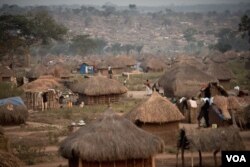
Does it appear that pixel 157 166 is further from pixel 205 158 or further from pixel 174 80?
pixel 174 80

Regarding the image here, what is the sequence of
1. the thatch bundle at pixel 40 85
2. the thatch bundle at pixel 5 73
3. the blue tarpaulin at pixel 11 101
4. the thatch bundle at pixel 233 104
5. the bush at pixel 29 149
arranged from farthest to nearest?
the thatch bundle at pixel 5 73, the thatch bundle at pixel 40 85, the blue tarpaulin at pixel 11 101, the thatch bundle at pixel 233 104, the bush at pixel 29 149

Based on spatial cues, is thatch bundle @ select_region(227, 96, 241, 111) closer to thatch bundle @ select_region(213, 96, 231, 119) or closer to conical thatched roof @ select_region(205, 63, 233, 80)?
thatch bundle @ select_region(213, 96, 231, 119)

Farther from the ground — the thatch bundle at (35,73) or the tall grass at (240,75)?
the thatch bundle at (35,73)

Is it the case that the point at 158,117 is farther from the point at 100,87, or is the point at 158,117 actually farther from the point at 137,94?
the point at 137,94

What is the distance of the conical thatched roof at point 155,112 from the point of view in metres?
18.2

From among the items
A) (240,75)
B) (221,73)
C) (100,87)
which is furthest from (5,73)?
(240,75)

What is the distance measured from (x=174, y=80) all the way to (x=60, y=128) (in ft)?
24.9

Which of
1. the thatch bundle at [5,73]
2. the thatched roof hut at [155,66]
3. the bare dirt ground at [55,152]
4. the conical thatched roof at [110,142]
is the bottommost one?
the thatched roof hut at [155,66]

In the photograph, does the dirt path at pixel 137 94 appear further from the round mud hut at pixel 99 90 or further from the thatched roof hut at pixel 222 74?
the thatched roof hut at pixel 222 74

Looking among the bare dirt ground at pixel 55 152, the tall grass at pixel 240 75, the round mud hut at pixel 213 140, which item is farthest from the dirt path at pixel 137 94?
the round mud hut at pixel 213 140

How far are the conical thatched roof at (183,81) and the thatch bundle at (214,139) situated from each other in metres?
10.9

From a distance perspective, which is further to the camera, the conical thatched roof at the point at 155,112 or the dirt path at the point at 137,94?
the dirt path at the point at 137,94

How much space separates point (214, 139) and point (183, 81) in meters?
12.8

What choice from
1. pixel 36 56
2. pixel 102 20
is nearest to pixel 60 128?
pixel 36 56
